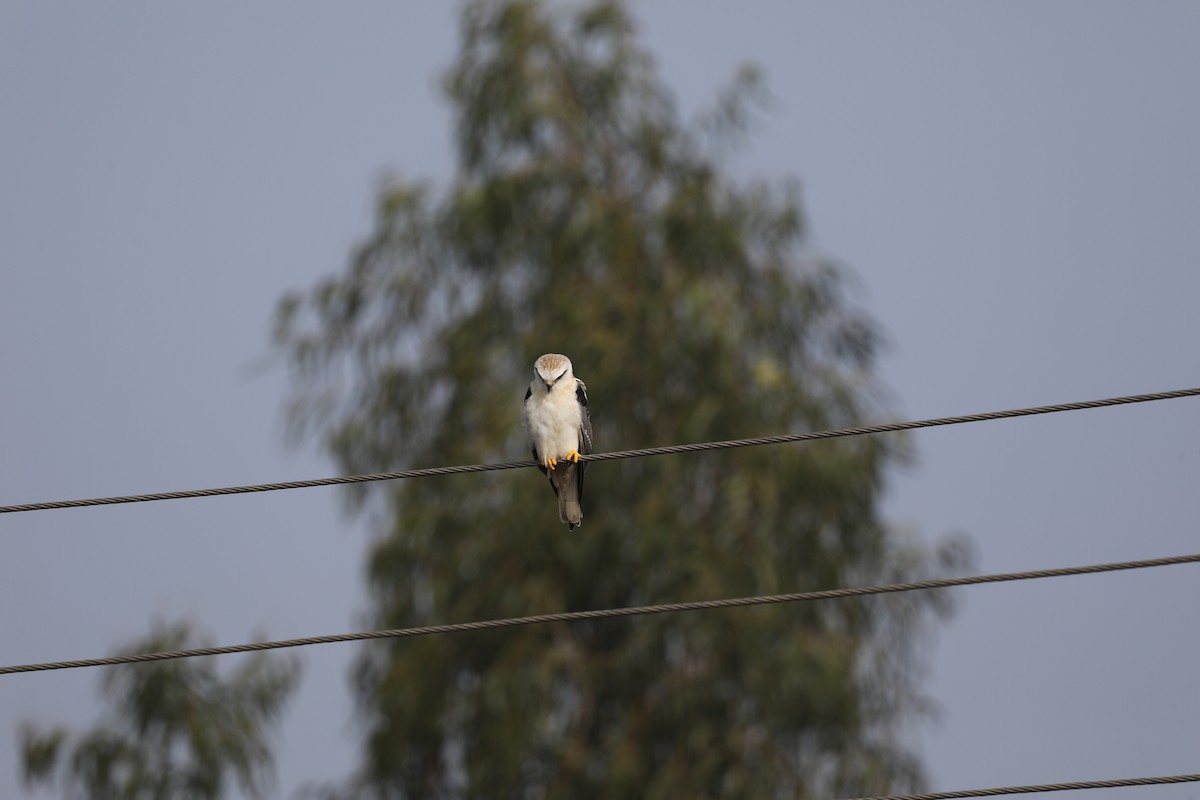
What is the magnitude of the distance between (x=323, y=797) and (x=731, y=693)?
377cm

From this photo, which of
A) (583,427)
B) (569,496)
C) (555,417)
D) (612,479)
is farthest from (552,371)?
(612,479)

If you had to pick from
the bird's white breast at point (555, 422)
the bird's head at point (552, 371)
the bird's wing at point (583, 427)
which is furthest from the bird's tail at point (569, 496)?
the bird's head at point (552, 371)

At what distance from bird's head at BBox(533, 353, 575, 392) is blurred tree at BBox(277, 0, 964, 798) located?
545 cm

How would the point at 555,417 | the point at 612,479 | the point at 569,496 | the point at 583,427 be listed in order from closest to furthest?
1. the point at 555,417
2. the point at 583,427
3. the point at 569,496
4. the point at 612,479

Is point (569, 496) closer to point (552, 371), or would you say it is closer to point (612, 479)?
point (552, 371)

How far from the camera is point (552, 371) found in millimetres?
9914

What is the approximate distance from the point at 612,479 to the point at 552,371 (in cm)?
643

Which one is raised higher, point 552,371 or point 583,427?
point 552,371

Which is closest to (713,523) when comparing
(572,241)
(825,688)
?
(825,688)

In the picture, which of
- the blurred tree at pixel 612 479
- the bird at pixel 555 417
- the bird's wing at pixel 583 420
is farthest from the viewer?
the blurred tree at pixel 612 479

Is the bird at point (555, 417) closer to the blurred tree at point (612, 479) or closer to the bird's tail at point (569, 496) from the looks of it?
the bird's tail at point (569, 496)

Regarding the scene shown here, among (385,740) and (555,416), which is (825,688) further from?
(555,416)

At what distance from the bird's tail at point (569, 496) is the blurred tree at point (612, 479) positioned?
4736 millimetres

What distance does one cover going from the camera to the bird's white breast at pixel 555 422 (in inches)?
388
